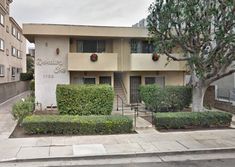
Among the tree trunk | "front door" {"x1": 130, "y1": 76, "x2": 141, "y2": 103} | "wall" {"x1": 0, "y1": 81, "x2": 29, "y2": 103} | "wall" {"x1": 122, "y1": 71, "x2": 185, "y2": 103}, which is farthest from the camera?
"wall" {"x1": 0, "y1": 81, "x2": 29, "y2": 103}

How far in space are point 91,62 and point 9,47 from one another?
707 inches

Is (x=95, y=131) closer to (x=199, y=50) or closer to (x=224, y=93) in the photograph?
(x=199, y=50)

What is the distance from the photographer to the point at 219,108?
715 inches

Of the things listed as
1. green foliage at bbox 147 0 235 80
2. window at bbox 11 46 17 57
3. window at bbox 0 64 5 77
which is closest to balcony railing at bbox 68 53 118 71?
green foliage at bbox 147 0 235 80

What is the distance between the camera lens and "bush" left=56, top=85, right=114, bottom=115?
13.9m

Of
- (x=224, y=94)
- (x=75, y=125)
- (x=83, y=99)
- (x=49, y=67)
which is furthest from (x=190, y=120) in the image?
(x=49, y=67)

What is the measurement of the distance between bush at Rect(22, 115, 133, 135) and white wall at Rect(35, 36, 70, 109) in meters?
7.53

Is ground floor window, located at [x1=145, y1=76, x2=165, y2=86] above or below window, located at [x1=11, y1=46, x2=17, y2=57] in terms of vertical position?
below

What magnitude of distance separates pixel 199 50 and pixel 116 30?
6.47 meters

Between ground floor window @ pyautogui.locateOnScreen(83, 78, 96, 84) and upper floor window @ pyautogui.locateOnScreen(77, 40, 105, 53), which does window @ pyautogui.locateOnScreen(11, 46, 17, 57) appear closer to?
upper floor window @ pyautogui.locateOnScreen(77, 40, 105, 53)

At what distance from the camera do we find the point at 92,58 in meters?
18.2

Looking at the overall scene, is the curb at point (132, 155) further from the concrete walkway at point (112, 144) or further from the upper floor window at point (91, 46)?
the upper floor window at point (91, 46)

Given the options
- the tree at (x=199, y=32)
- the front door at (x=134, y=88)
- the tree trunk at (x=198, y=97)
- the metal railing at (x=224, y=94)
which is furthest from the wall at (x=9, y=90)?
the metal railing at (x=224, y=94)

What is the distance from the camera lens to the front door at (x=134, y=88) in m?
20.1
